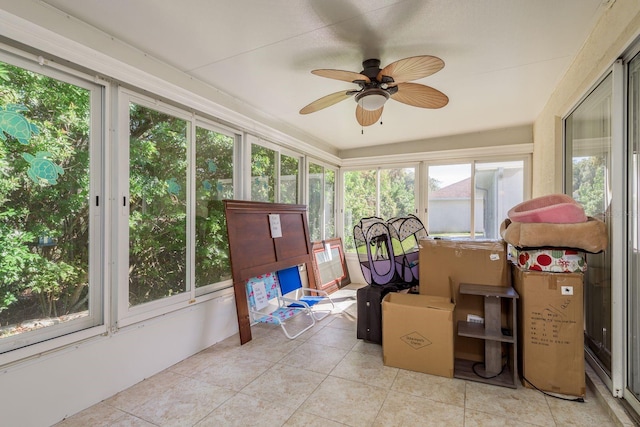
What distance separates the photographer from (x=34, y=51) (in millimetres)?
1808

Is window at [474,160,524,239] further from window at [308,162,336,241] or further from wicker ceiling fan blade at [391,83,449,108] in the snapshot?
wicker ceiling fan blade at [391,83,449,108]

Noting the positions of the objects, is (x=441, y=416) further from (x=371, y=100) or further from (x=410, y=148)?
(x=410, y=148)

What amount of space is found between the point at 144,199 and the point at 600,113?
3.47 metres

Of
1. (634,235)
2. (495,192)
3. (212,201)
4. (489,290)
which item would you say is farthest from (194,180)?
(495,192)

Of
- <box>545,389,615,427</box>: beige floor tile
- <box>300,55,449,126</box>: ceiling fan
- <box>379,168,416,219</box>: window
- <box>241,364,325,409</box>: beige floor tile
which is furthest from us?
<box>379,168,416,219</box>: window

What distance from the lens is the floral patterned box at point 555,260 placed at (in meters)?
2.08

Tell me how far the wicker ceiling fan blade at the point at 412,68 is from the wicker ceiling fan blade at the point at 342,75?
13cm

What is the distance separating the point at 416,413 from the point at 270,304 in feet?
7.26

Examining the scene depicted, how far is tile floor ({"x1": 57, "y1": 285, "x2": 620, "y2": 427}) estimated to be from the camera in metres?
1.87

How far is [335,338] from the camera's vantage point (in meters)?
3.13

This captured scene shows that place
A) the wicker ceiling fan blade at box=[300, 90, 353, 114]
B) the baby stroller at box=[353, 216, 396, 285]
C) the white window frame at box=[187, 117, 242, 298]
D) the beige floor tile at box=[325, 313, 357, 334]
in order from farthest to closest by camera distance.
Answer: the beige floor tile at box=[325, 313, 357, 334]
the baby stroller at box=[353, 216, 396, 285]
the white window frame at box=[187, 117, 242, 298]
the wicker ceiling fan blade at box=[300, 90, 353, 114]

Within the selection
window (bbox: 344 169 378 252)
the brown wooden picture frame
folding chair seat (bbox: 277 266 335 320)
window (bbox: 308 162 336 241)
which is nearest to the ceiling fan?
folding chair seat (bbox: 277 266 335 320)

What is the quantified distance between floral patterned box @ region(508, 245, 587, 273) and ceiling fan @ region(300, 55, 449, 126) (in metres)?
1.31

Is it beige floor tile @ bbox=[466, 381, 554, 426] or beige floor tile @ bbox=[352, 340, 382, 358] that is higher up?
beige floor tile @ bbox=[466, 381, 554, 426]
